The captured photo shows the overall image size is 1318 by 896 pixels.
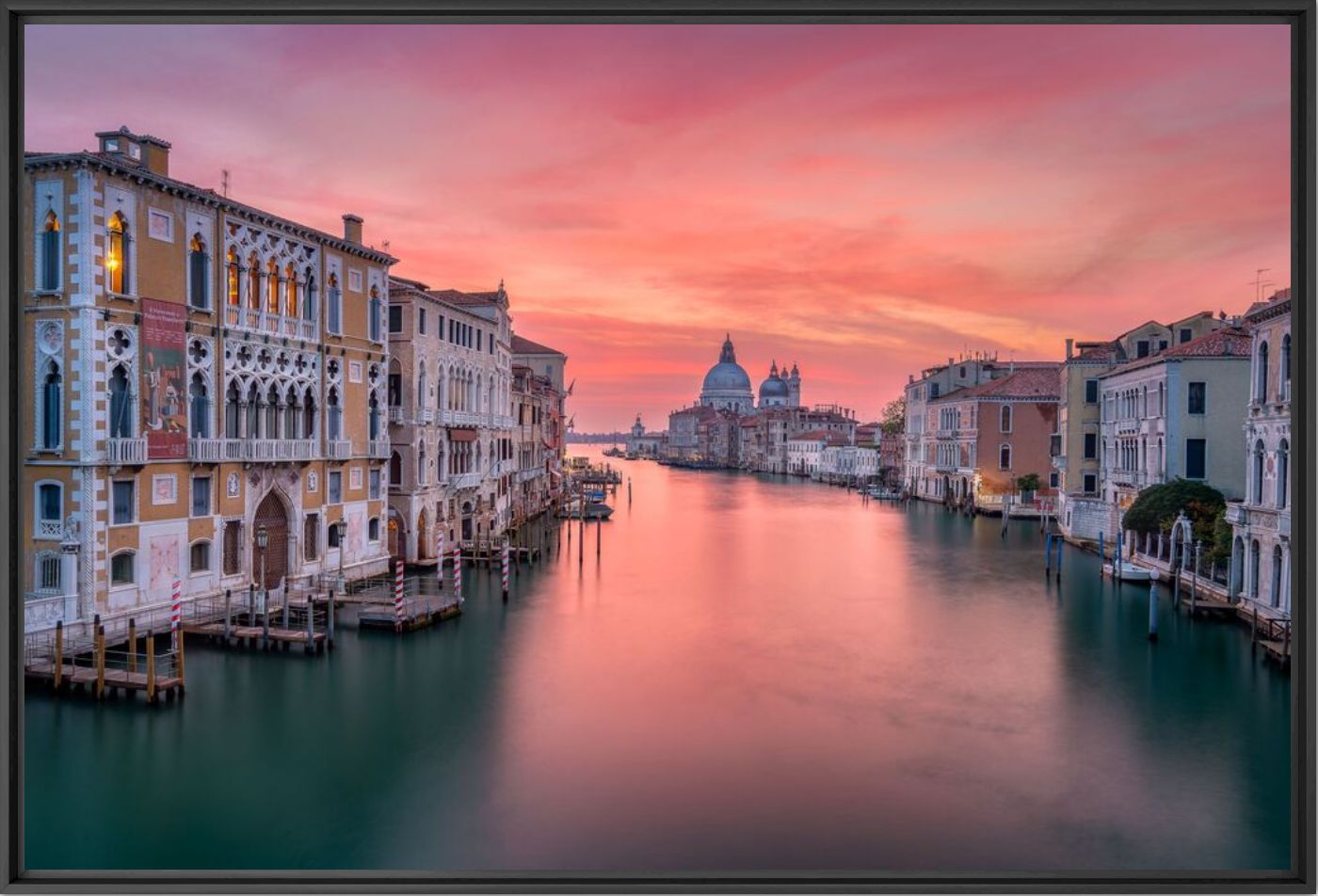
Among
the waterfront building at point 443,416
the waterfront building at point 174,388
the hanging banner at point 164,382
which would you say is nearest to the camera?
the waterfront building at point 174,388

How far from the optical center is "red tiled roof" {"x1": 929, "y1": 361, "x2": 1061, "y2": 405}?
32938mm

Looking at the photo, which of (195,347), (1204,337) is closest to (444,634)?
(195,347)

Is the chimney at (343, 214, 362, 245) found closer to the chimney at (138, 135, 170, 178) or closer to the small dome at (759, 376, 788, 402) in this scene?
the chimney at (138, 135, 170, 178)

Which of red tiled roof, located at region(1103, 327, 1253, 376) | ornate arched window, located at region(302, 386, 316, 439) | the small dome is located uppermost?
the small dome

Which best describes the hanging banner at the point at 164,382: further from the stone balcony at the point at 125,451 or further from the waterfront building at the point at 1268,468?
the waterfront building at the point at 1268,468

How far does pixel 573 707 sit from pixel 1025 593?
33.7 ft

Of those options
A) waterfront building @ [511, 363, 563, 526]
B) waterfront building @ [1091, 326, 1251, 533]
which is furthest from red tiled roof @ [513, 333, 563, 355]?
waterfront building @ [1091, 326, 1251, 533]

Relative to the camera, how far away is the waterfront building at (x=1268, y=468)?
1045cm

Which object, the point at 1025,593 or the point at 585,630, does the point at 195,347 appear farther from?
the point at 1025,593

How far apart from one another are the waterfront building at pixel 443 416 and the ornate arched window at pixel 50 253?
682 centimetres

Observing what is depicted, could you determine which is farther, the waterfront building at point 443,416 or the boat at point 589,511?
the boat at point 589,511

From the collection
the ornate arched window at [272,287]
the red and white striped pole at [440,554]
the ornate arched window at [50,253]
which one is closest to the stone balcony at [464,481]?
the red and white striped pole at [440,554]

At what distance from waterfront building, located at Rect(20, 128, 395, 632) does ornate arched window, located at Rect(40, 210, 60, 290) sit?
19 millimetres

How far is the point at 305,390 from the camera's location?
43.3 feet
